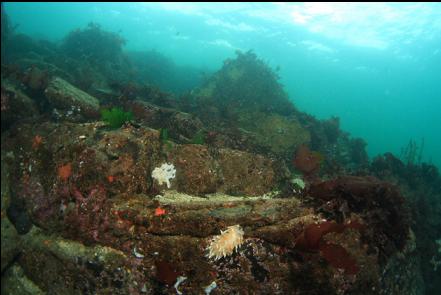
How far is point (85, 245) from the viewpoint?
478 cm

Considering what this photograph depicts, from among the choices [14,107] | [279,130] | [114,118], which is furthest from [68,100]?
[279,130]

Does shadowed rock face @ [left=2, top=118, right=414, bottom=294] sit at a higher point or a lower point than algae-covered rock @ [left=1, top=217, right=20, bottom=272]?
higher

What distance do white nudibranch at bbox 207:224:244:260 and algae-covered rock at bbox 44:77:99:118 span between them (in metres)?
5.15

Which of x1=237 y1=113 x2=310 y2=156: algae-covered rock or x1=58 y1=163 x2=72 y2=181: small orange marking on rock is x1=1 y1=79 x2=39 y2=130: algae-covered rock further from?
x1=237 y1=113 x2=310 y2=156: algae-covered rock

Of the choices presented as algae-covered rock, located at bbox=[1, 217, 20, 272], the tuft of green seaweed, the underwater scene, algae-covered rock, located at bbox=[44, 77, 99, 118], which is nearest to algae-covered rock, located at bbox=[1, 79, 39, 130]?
the underwater scene

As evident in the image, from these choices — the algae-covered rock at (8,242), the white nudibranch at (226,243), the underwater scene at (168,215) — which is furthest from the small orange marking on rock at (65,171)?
the white nudibranch at (226,243)

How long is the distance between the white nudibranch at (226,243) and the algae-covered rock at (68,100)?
5.15 metres

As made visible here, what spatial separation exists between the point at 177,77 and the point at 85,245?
92.7 feet

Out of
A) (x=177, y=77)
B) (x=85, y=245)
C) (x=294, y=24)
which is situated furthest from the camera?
(x=294, y=24)

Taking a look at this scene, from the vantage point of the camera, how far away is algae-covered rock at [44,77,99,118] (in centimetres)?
745

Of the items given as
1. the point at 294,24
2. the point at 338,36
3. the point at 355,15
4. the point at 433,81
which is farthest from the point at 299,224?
the point at 433,81

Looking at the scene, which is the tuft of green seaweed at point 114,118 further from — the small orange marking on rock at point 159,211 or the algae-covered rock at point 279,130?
the algae-covered rock at point 279,130

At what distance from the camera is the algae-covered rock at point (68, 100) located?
24.4 ft

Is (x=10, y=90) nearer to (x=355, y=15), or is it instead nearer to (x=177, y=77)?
(x=177, y=77)
